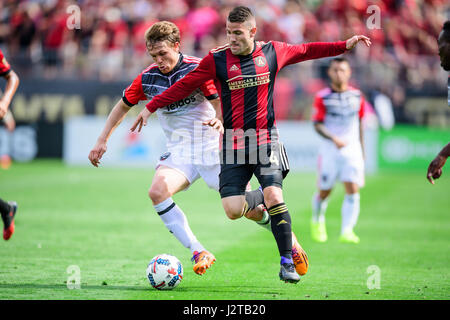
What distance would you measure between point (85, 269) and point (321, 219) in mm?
3795

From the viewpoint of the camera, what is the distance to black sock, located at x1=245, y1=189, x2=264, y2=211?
20.4ft

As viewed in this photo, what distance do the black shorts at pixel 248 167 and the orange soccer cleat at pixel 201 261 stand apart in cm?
56

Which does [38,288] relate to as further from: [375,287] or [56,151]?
[56,151]

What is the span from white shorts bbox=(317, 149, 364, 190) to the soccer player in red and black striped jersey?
308 centimetres

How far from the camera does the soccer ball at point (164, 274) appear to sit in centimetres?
572

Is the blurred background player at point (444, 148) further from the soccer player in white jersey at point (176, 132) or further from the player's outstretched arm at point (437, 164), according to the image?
the soccer player in white jersey at point (176, 132)

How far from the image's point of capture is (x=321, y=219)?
9219mm

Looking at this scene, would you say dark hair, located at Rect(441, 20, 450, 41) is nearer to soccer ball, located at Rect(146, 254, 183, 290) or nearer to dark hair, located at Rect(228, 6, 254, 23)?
dark hair, located at Rect(228, 6, 254, 23)

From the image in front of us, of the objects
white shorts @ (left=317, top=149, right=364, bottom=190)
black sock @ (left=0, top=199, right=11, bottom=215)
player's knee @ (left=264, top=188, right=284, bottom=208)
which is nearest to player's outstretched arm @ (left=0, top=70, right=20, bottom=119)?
black sock @ (left=0, top=199, right=11, bottom=215)

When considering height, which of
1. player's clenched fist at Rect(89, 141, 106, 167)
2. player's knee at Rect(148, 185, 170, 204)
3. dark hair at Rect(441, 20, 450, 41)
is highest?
dark hair at Rect(441, 20, 450, 41)
